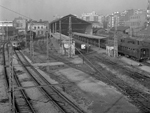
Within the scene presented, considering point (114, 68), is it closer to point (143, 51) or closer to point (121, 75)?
point (121, 75)

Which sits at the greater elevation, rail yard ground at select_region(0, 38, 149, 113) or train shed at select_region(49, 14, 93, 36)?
train shed at select_region(49, 14, 93, 36)

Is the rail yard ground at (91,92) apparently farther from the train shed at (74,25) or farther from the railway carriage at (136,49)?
the train shed at (74,25)

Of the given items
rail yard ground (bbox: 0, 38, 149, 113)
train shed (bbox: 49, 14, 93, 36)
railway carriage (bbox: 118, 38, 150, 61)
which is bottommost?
rail yard ground (bbox: 0, 38, 149, 113)

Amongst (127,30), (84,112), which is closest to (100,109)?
(84,112)

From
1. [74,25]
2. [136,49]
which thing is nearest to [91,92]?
[136,49]

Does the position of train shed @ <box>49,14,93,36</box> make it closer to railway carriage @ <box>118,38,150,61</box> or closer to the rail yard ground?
railway carriage @ <box>118,38,150,61</box>

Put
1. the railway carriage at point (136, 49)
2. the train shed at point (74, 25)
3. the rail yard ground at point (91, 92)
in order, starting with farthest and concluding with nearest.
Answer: the train shed at point (74, 25) < the railway carriage at point (136, 49) < the rail yard ground at point (91, 92)

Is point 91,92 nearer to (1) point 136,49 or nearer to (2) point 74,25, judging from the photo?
(1) point 136,49

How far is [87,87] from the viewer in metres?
14.3

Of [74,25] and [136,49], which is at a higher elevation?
[74,25]

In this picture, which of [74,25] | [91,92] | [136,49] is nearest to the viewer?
[91,92]

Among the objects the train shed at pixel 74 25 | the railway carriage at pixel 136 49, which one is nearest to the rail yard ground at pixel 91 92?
the railway carriage at pixel 136 49

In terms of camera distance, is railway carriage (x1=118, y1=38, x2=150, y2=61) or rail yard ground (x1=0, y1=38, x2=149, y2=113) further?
railway carriage (x1=118, y1=38, x2=150, y2=61)

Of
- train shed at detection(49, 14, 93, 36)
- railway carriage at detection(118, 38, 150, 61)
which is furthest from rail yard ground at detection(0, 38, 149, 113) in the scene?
train shed at detection(49, 14, 93, 36)
